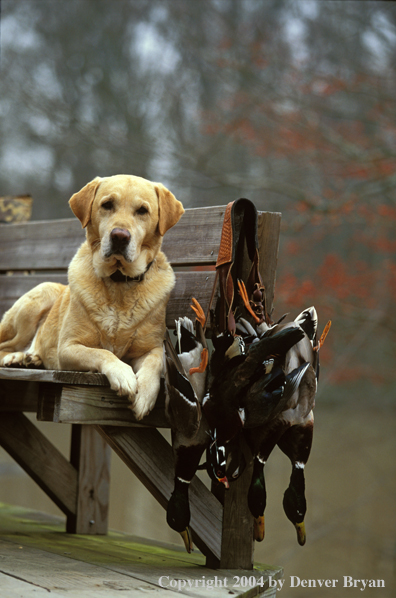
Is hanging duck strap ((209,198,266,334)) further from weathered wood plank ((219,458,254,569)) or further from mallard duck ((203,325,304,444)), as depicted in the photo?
weathered wood plank ((219,458,254,569))

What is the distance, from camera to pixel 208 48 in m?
9.73

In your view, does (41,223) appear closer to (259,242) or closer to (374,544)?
(259,242)

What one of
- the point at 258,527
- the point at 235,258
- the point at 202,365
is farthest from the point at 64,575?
the point at 235,258

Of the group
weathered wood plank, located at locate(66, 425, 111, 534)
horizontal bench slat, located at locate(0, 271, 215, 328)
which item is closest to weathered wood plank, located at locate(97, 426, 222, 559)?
horizontal bench slat, located at locate(0, 271, 215, 328)

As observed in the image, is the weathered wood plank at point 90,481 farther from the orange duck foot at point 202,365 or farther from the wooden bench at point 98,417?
the orange duck foot at point 202,365

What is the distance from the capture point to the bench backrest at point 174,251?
247cm

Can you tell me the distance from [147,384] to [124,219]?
680mm

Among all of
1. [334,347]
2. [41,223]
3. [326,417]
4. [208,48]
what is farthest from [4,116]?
[41,223]

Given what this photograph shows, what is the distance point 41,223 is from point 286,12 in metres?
7.50

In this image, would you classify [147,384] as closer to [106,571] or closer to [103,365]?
[103,365]

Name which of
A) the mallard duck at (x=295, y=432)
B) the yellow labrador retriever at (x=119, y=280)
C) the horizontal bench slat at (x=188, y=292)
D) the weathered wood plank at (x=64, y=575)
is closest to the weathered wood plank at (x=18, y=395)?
the yellow labrador retriever at (x=119, y=280)

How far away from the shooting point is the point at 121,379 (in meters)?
2.08

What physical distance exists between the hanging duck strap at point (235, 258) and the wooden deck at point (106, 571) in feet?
2.99

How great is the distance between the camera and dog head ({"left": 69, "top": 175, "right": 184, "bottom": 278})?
7.77ft
